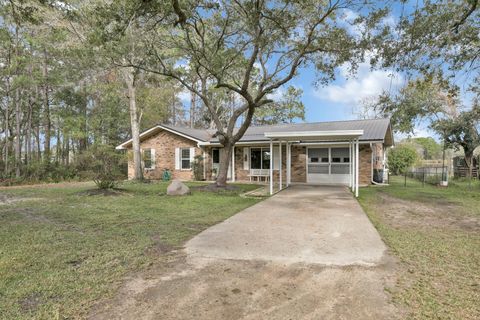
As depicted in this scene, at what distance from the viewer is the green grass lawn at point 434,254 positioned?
2711mm

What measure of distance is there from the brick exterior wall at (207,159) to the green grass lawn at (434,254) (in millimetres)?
5503

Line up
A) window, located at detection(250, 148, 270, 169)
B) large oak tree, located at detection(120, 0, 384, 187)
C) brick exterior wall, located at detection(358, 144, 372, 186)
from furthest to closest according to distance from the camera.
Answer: window, located at detection(250, 148, 270, 169), brick exterior wall, located at detection(358, 144, 372, 186), large oak tree, located at detection(120, 0, 384, 187)

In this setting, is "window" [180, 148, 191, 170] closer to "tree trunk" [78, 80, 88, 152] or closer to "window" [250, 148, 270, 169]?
"window" [250, 148, 270, 169]

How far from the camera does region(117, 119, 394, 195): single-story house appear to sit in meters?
13.7

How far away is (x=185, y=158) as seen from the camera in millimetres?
17656

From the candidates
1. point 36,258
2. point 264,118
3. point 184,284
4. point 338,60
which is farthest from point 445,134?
point 36,258

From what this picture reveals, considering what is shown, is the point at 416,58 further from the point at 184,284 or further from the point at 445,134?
the point at 445,134

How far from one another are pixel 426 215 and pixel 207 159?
1215 centimetres

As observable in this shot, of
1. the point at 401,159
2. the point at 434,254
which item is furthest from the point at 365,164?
the point at 401,159

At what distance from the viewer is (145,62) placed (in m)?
11.5

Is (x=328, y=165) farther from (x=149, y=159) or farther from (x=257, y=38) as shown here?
(x=149, y=159)

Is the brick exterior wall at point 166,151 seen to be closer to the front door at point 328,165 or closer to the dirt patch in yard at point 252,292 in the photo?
the front door at point 328,165

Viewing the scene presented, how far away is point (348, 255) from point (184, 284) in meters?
2.40

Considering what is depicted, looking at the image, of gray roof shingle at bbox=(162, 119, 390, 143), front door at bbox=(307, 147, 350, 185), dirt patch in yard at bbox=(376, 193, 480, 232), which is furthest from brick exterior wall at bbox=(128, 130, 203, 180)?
dirt patch in yard at bbox=(376, 193, 480, 232)
